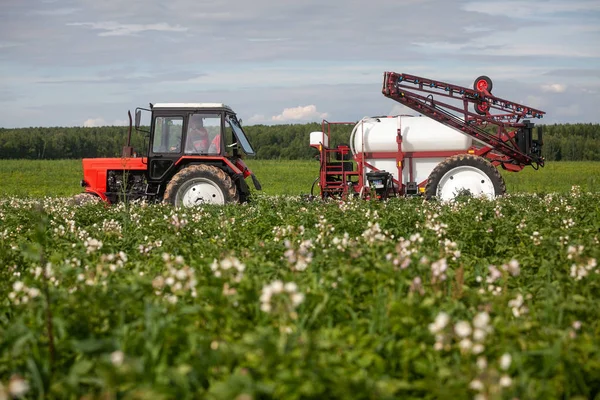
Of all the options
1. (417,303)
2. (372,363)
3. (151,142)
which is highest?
(151,142)

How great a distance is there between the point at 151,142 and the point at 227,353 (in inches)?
463

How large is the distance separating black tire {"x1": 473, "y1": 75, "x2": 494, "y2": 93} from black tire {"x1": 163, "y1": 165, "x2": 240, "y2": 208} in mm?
6458

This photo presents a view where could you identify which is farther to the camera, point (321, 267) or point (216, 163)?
point (216, 163)

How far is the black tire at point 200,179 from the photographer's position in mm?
13797

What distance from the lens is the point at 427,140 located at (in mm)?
16297

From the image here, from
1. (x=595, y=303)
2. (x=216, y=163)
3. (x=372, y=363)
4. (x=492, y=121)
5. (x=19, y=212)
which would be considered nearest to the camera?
(x=372, y=363)

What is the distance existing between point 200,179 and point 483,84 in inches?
280

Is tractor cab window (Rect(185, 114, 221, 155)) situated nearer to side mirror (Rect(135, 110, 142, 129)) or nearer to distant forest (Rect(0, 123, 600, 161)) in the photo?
side mirror (Rect(135, 110, 142, 129))

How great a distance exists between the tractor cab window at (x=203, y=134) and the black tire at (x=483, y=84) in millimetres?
6224

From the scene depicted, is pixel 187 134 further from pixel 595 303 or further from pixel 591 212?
pixel 595 303

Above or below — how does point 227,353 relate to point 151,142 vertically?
below

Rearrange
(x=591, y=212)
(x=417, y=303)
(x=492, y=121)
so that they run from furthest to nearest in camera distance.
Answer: (x=492, y=121) → (x=591, y=212) → (x=417, y=303)

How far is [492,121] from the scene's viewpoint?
53.1ft

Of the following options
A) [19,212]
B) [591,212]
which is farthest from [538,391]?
[19,212]
